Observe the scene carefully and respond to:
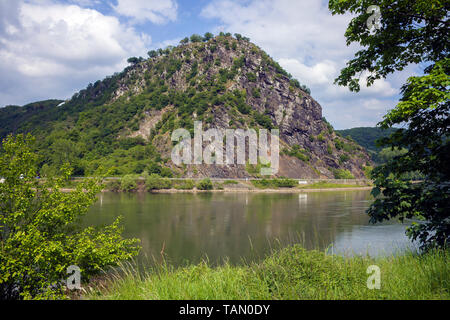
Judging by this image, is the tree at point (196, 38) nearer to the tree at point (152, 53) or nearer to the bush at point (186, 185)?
the tree at point (152, 53)

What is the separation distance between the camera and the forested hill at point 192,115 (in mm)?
104562

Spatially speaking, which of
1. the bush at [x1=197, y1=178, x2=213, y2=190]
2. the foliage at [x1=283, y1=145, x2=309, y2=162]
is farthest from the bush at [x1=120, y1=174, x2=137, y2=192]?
the foliage at [x1=283, y1=145, x2=309, y2=162]

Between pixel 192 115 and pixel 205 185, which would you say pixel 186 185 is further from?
pixel 192 115

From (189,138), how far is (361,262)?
342 ft

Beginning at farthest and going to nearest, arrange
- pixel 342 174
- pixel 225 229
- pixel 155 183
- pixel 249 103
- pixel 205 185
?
pixel 249 103 → pixel 342 174 → pixel 205 185 → pixel 155 183 → pixel 225 229

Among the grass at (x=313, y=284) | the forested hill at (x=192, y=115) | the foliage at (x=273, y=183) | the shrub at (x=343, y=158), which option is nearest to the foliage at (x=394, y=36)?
the grass at (x=313, y=284)

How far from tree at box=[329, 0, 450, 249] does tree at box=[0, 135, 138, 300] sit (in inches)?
348

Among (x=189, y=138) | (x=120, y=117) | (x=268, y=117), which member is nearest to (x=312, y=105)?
(x=268, y=117)

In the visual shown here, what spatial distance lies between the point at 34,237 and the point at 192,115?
374 feet

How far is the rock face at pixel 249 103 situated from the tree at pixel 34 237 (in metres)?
84.2

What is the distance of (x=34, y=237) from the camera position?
8742mm

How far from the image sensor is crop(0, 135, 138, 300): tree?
886cm

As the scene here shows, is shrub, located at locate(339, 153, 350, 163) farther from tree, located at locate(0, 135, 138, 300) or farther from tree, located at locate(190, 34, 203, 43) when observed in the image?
tree, located at locate(0, 135, 138, 300)

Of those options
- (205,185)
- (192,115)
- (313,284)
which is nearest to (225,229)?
(313,284)
